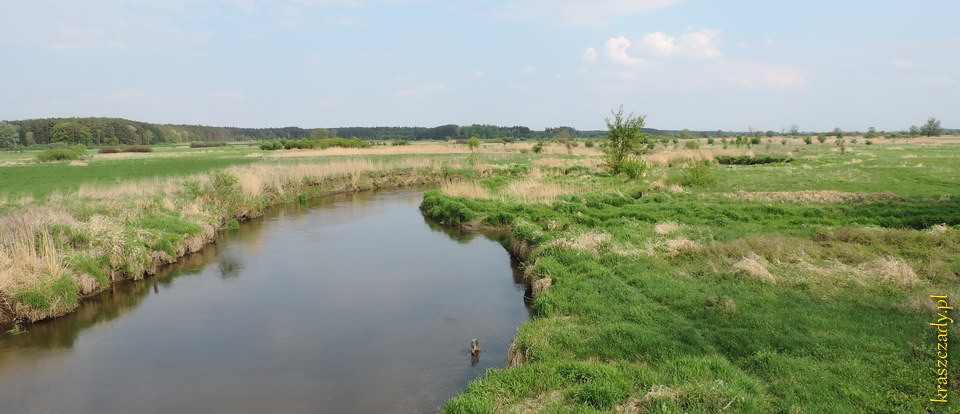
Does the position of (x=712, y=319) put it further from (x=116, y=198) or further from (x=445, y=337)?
(x=116, y=198)

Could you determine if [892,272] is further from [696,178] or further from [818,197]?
[696,178]

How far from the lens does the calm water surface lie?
7.89 metres

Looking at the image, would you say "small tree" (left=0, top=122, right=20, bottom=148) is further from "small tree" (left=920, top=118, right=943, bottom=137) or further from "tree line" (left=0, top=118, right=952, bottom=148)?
"small tree" (left=920, top=118, right=943, bottom=137)

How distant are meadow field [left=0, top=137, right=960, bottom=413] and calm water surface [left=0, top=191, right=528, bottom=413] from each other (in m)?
1.04

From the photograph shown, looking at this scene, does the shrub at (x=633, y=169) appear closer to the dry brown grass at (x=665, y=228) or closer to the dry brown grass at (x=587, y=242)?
the dry brown grass at (x=665, y=228)

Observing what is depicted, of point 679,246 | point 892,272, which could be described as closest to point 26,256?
point 679,246

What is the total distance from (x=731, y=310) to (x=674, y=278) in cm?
204

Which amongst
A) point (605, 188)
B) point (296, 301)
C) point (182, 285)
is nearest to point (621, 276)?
point (296, 301)

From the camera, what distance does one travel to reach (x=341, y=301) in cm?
1241

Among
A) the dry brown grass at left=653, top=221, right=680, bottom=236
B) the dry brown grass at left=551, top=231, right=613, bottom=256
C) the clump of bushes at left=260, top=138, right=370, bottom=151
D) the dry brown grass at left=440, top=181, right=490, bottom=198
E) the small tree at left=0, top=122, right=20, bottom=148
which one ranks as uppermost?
the small tree at left=0, top=122, right=20, bottom=148

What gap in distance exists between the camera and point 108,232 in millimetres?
13734

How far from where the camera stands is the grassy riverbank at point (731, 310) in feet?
18.5

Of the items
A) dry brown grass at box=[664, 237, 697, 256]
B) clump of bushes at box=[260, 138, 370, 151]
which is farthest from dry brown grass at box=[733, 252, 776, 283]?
clump of bushes at box=[260, 138, 370, 151]

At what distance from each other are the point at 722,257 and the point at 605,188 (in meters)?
13.8
